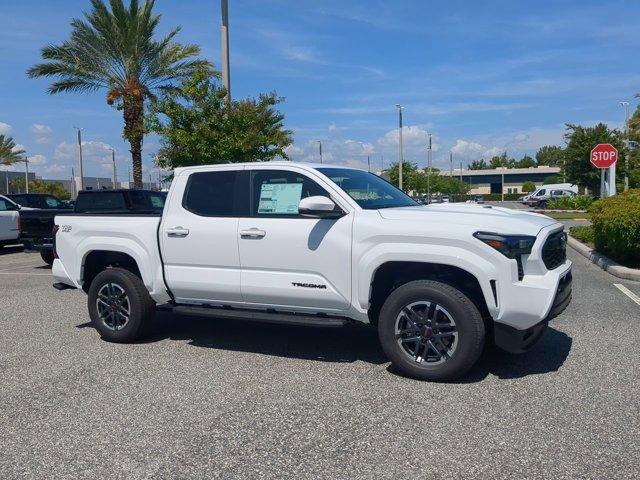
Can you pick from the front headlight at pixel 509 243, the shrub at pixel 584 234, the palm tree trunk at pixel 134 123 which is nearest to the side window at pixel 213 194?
the front headlight at pixel 509 243

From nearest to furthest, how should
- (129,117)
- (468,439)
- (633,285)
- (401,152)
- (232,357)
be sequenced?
(468,439) → (232,357) → (633,285) → (129,117) → (401,152)

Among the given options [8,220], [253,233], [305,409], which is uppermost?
[8,220]

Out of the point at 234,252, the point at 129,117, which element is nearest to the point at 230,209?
the point at 234,252

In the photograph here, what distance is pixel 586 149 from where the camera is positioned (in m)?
42.2

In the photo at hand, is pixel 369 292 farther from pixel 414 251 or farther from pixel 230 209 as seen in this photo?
pixel 230 209

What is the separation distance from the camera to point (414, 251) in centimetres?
512

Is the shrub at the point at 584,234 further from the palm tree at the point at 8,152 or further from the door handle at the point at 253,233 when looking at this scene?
the palm tree at the point at 8,152

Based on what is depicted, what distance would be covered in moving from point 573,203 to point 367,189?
123 feet

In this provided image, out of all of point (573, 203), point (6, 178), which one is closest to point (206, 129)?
point (573, 203)

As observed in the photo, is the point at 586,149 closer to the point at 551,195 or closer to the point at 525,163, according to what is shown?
the point at 551,195

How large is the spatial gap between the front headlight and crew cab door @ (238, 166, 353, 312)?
1.17 meters

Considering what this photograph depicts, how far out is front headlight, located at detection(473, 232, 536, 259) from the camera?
4852 mm

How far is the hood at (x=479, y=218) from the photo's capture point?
4.96 m

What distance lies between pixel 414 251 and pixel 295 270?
1126mm
